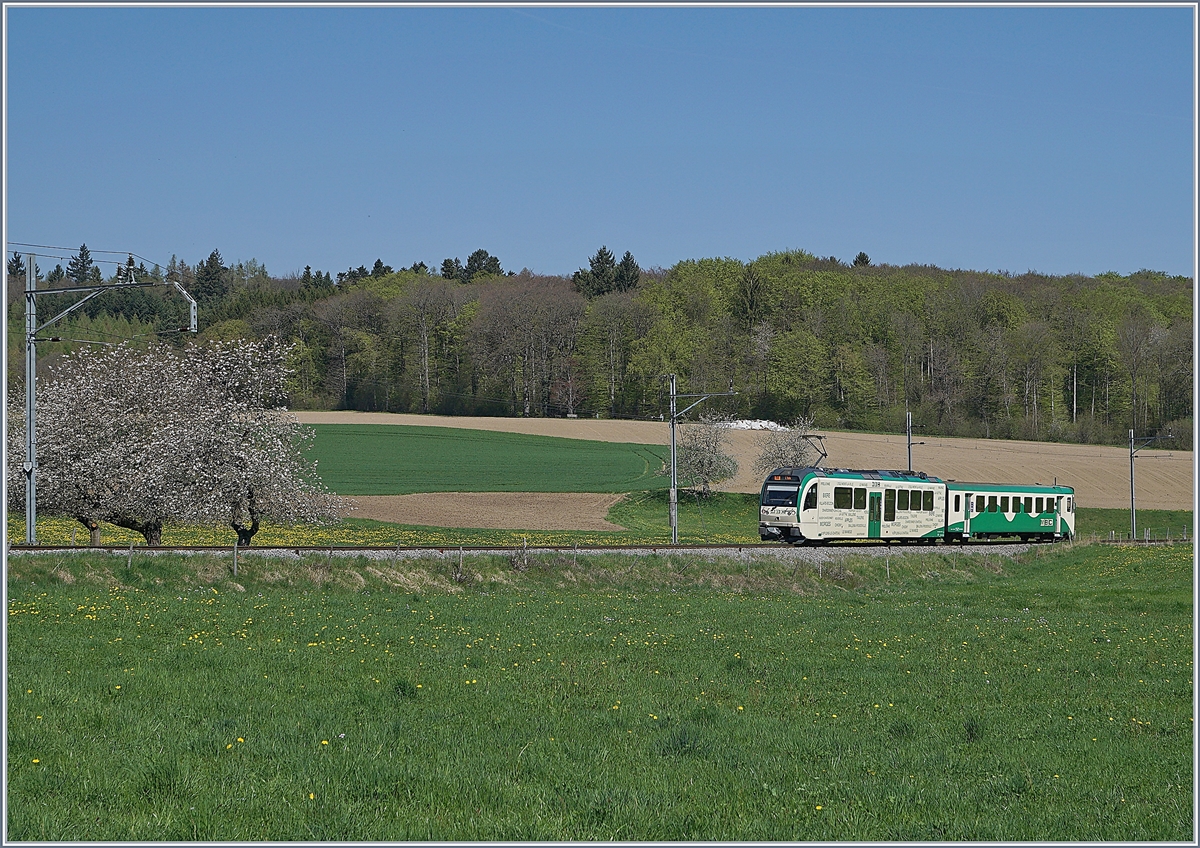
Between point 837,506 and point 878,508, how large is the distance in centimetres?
230

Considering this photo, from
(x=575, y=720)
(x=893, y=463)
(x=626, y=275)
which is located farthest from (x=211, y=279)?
(x=575, y=720)

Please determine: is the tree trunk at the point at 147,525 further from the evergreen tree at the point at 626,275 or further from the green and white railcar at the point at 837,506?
the evergreen tree at the point at 626,275

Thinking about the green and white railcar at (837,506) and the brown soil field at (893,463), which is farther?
the brown soil field at (893,463)

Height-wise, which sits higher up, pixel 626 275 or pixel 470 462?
pixel 626 275

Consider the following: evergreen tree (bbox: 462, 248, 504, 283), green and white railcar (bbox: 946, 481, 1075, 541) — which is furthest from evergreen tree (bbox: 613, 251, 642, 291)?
green and white railcar (bbox: 946, 481, 1075, 541)

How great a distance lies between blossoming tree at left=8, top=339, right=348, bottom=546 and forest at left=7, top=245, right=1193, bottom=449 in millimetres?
66457

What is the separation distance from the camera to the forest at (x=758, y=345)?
112 m

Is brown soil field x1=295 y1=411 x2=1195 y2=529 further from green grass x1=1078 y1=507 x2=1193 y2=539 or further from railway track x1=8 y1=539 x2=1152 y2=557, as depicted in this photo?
railway track x1=8 y1=539 x2=1152 y2=557

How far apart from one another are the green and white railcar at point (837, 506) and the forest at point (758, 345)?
65718 mm

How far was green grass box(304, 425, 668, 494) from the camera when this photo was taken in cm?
7238

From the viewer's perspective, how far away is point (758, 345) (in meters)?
123

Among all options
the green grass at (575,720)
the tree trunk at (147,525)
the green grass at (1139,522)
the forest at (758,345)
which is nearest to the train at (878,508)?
the green grass at (575,720)

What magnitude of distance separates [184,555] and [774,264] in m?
120

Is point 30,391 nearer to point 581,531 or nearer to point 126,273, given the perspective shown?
point 126,273
